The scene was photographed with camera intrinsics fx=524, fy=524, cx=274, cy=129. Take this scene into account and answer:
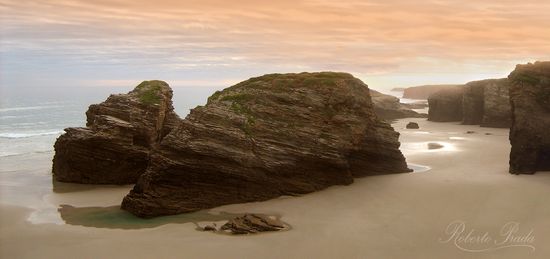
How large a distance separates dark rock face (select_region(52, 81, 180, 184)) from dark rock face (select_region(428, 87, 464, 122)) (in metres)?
52.8

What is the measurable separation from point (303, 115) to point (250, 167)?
16.2ft

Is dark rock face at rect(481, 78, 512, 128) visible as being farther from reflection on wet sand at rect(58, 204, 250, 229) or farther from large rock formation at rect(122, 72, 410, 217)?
reflection on wet sand at rect(58, 204, 250, 229)

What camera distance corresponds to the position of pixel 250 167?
28.7 metres

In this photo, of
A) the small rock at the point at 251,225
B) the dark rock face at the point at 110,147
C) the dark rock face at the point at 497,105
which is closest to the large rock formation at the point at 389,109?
the dark rock face at the point at 497,105

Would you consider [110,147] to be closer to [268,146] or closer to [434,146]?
[268,146]

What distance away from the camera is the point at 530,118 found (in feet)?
108

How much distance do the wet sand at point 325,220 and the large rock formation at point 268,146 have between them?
1.00 metres

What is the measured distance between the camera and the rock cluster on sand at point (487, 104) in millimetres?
65062

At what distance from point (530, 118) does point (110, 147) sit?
2747 cm

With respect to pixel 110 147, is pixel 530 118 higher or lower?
higher

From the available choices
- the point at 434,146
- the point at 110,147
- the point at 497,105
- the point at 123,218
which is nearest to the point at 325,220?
the point at 123,218

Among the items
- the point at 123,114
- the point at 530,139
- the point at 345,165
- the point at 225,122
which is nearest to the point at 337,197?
the point at 345,165

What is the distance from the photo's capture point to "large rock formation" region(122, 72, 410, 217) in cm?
2783

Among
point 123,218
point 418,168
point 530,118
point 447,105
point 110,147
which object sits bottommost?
point 123,218
